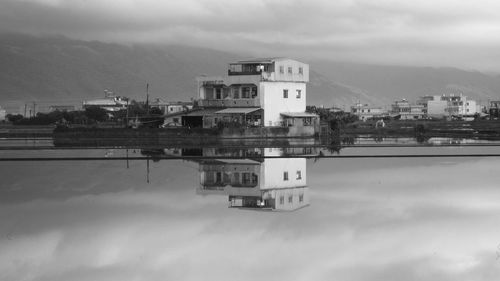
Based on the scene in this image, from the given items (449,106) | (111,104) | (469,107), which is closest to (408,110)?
(449,106)

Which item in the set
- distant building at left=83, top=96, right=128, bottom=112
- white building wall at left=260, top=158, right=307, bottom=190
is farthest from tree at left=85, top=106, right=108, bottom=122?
white building wall at left=260, top=158, right=307, bottom=190

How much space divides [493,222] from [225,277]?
4.41m

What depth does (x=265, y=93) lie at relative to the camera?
125ft

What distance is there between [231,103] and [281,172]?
21.0 meters

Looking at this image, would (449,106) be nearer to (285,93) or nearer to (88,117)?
(88,117)

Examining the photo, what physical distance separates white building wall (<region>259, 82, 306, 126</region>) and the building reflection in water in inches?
599

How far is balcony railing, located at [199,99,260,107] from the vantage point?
125 ft

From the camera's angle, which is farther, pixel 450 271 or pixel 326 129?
pixel 326 129

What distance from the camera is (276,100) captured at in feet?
128

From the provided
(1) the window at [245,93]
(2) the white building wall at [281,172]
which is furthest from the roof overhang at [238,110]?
(2) the white building wall at [281,172]

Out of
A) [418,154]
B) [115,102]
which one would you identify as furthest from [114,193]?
[115,102]

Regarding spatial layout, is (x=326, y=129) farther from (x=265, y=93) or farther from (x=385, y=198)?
(x=385, y=198)

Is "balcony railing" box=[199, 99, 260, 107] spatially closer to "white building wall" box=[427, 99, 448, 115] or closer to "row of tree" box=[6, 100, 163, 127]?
"row of tree" box=[6, 100, 163, 127]

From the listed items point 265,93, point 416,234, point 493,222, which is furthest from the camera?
point 265,93
